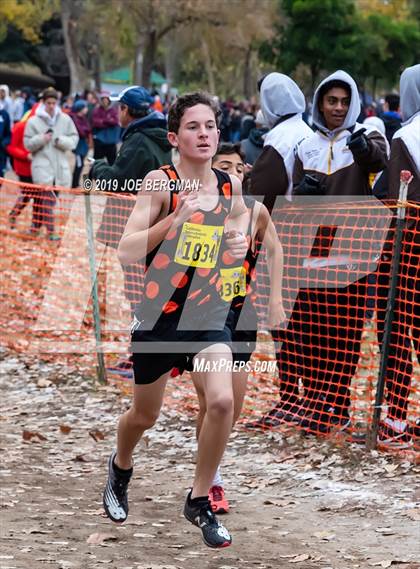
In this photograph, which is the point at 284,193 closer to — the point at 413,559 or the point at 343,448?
the point at 343,448

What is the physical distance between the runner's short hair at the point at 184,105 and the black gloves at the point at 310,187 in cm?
187

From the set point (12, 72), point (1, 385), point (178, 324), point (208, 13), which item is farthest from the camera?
point (12, 72)

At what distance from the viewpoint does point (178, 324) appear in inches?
223

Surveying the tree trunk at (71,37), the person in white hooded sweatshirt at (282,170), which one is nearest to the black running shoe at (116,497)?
the person in white hooded sweatshirt at (282,170)

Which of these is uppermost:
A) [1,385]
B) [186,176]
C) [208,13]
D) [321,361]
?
[208,13]

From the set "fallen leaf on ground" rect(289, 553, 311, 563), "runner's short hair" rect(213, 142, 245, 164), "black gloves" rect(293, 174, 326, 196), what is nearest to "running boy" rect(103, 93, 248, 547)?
"fallen leaf on ground" rect(289, 553, 311, 563)

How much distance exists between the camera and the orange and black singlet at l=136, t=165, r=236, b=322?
566 centimetres

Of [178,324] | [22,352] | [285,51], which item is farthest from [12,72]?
[178,324]

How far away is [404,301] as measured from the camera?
291 inches

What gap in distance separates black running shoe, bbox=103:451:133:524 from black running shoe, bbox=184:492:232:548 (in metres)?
0.52

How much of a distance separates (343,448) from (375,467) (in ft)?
1.29

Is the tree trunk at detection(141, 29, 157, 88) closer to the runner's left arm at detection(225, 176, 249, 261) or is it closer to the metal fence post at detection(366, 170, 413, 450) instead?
the metal fence post at detection(366, 170, 413, 450)

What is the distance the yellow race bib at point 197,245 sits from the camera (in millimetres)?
5648

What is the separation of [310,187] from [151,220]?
2237 mm
